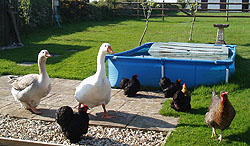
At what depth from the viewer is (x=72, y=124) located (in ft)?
16.4

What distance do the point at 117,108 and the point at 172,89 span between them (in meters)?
1.37

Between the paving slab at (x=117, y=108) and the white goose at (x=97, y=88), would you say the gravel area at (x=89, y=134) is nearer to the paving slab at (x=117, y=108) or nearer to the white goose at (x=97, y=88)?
the paving slab at (x=117, y=108)

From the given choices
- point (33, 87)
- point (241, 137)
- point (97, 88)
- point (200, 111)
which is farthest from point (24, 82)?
point (241, 137)

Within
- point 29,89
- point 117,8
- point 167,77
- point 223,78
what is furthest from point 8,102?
point 117,8

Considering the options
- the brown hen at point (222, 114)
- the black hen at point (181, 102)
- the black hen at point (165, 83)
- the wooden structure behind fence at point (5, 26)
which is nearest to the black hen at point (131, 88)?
the black hen at point (165, 83)

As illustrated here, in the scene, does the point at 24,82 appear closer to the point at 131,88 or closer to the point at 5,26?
the point at 131,88

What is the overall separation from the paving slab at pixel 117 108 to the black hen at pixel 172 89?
15cm

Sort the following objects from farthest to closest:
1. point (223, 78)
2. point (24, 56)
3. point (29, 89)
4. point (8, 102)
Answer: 1. point (24, 56)
2. point (223, 78)
3. point (8, 102)
4. point (29, 89)

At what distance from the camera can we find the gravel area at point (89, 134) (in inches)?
201

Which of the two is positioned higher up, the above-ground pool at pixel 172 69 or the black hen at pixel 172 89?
the above-ground pool at pixel 172 69

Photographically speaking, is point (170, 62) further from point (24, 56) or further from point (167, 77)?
point (24, 56)

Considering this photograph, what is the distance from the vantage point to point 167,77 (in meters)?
8.01

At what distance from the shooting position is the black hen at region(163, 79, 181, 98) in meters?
7.17

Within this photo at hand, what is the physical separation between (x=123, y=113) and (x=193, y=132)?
1594 mm
